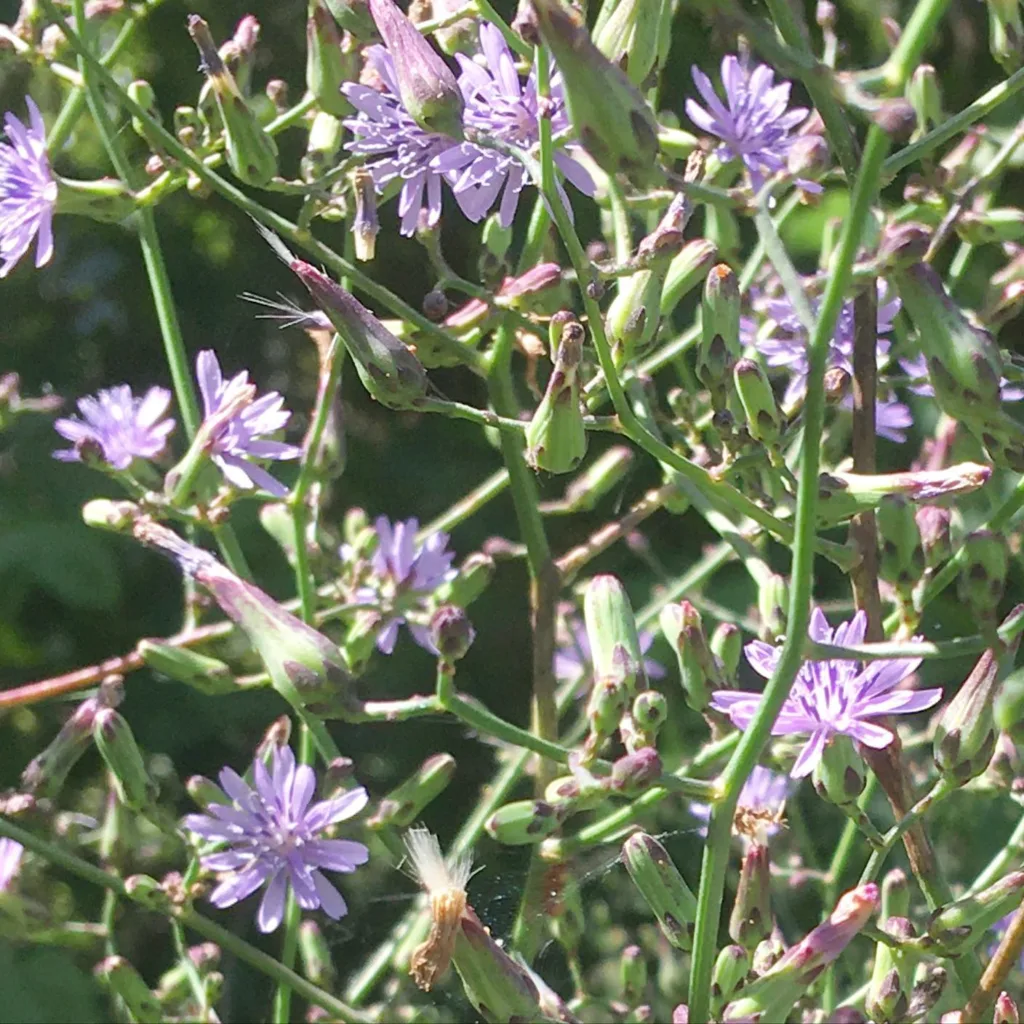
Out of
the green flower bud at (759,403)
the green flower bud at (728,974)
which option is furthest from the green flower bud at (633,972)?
the green flower bud at (759,403)

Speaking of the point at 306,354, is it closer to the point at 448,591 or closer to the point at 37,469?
the point at 37,469

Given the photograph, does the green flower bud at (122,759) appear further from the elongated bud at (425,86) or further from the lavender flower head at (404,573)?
the elongated bud at (425,86)

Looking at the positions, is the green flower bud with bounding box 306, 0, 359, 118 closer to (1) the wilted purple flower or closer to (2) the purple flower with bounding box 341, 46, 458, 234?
(2) the purple flower with bounding box 341, 46, 458, 234

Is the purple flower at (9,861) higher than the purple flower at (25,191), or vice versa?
the purple flower at (25,191)

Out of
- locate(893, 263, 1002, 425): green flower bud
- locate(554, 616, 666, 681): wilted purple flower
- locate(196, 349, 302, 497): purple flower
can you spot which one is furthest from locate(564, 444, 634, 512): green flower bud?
locate(893, 263, 1002, 425): green flower bud

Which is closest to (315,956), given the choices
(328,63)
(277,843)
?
(277,843)
